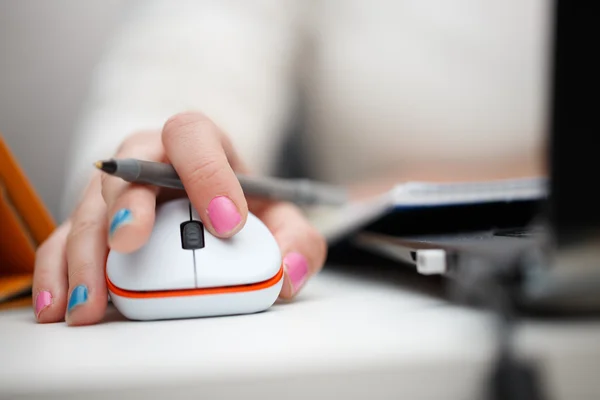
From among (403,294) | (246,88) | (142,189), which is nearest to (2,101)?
(246,88)

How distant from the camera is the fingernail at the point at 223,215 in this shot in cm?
34

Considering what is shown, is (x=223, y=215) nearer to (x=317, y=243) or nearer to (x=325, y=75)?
(x=317, y=243)

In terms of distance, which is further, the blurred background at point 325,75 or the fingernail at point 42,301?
the blurred background at point 325,75

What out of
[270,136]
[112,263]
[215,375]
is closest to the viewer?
[215,375]

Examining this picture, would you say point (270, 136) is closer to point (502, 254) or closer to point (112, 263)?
point (112, 263)

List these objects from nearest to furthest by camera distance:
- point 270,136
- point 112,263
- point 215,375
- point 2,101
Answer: point 215,375
point 112,263
point 2,101
point 270,136

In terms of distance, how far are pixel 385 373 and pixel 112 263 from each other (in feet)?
0.61

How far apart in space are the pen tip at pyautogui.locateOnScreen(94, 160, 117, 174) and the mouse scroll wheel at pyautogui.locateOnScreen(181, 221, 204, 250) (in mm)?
55

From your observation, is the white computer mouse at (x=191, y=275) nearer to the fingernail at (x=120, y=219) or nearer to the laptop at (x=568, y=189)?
the fingernail at (x=120, y=219)

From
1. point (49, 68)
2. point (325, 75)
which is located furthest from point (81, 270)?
point (325, 75)

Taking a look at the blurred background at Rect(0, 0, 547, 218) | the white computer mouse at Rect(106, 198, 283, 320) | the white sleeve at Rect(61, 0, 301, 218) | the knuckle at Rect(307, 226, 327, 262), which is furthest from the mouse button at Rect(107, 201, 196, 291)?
the blurred background at Rect(0, 0, 547, 218)

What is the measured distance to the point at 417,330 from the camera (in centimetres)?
27

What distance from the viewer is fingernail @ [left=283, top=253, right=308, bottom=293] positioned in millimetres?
384

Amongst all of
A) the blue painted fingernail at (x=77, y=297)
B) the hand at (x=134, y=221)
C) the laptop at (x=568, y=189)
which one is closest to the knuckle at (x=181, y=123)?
the hand at (x=134, y=221)
